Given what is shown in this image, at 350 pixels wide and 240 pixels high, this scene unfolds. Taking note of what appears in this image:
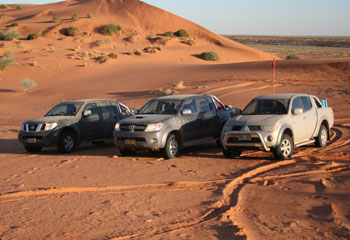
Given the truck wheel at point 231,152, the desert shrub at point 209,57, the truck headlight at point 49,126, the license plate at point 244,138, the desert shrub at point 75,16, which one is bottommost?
the truck wheel at point 231,152

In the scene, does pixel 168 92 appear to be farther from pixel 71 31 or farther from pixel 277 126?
pixel 71 31

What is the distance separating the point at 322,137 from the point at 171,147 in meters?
4.32

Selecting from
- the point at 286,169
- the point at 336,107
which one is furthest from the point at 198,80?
the point at 286,169

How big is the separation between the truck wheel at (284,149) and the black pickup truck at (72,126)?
612 cm

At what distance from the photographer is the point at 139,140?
486 inches

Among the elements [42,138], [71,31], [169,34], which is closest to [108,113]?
[42,138]

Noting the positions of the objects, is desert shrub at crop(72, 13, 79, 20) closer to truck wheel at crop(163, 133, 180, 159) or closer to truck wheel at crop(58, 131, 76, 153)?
truck wheel at crop(58, 131, 76, 153)

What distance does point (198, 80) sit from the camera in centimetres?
3384

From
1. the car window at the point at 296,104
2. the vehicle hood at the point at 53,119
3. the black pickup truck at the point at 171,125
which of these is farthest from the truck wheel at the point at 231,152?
the vehicle hood at the point at 53,119

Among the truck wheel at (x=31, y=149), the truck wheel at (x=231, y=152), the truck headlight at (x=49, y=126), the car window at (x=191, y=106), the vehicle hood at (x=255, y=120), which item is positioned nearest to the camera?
the vehicle hood at (x=255, y=120)

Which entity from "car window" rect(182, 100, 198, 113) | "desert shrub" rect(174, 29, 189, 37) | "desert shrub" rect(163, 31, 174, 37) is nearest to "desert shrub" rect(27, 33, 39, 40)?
"desert shrub" rect(163, 31, 174, 37)

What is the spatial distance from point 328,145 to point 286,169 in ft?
12.7

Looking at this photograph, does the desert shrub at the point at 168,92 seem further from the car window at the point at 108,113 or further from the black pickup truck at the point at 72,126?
the car window at the point at 108,113

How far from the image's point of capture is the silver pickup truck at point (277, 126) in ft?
37.6
